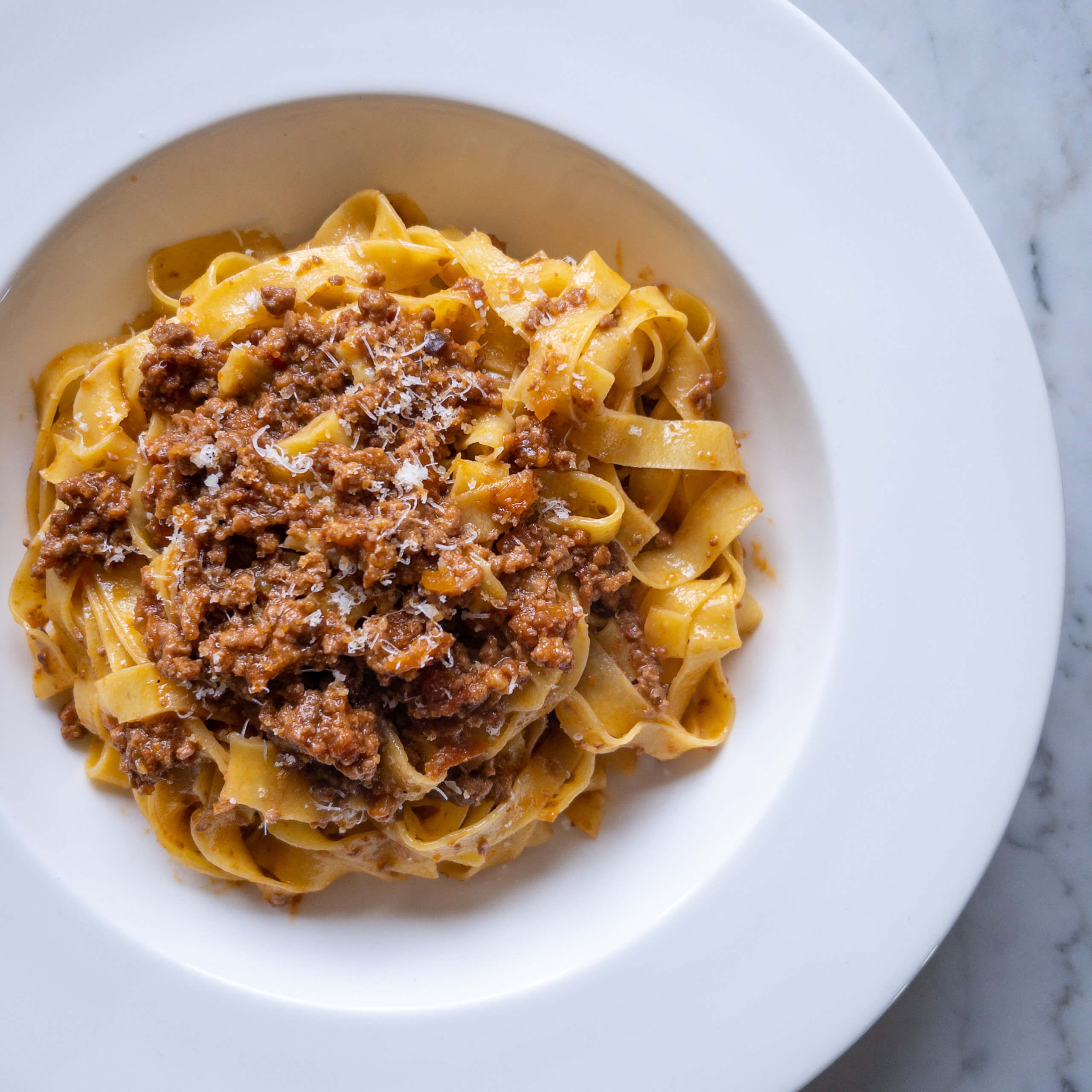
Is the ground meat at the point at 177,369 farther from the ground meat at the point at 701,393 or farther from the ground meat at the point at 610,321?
the ground meat at the point at 701,393

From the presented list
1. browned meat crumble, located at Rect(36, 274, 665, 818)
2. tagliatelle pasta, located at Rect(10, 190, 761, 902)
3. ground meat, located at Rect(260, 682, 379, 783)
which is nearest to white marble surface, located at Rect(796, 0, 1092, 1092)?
tagliatelle pasta, located at Rect(10, 190, 761, 902)

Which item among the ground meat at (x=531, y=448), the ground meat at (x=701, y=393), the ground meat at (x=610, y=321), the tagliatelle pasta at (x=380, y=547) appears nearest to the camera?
the tagliatelle pasta at (x=380, y=547)

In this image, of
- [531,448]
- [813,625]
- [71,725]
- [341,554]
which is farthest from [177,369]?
[813,625]

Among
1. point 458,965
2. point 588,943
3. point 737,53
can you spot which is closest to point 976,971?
point 588,943

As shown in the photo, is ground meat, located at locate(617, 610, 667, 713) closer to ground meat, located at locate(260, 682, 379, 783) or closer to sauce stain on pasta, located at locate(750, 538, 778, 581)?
sauce stain on pasta, located at locate(750, 538, 778, 581)

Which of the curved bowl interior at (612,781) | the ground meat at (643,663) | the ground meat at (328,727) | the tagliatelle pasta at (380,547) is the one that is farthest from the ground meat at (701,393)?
the ground meat at (328,727)

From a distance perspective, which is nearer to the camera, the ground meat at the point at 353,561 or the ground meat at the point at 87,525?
the ground meat at the point at 353,561

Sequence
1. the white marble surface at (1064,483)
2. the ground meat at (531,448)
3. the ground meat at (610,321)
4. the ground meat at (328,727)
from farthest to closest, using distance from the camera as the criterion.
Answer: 1. the white marble surface at (1064,483)
2. the ground meat at (610,321)
3. the ground meat at (531,448)
4. the ground meat at (328,727)

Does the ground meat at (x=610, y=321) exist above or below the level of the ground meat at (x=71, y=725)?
above
